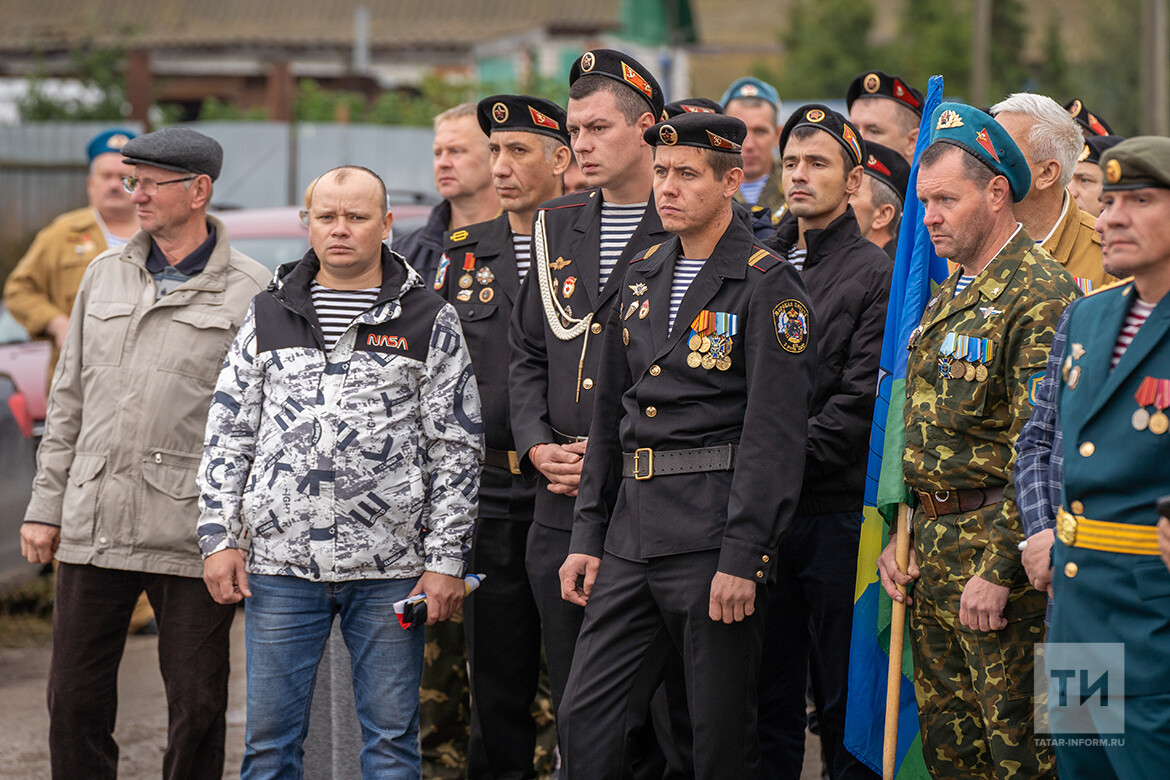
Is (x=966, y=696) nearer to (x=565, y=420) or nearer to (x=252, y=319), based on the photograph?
(x=565, y=420)

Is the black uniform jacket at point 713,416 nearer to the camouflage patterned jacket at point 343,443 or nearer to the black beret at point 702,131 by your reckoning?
the black beret at point 702,131

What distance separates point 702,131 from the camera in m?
3.95

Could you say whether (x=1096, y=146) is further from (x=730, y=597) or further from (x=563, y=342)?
(x=730, y=597)

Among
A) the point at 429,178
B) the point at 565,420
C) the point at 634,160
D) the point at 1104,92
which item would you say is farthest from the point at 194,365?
the point at 1104,92

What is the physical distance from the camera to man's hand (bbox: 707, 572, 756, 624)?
12.2ft

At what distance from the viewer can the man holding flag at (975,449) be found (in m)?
3.68

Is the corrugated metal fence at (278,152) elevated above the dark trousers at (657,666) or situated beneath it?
elevated above

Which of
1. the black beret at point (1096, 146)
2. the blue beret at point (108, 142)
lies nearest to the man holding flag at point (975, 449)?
the black beret at point (1096, 146)

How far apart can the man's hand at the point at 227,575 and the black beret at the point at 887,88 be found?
3.53 meters

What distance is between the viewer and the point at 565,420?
14.5ft

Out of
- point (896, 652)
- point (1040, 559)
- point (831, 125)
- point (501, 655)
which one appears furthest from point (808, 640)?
point (831, 125)

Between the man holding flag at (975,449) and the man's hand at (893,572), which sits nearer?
the man holding flag at (975,449)

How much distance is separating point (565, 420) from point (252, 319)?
104cm

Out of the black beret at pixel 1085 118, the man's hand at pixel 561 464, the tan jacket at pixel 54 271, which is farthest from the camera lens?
the tan jacket at pixel 54 271
